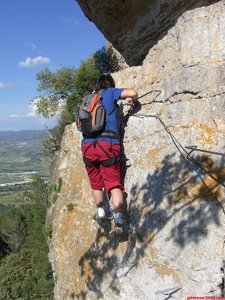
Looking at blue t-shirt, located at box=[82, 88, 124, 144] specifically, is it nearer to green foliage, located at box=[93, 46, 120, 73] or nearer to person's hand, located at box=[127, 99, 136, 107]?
person's hand, located at box=[127, 99, 136, 107]

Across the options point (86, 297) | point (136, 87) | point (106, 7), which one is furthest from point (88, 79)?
point (86, 297)

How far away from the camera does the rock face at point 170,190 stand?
214 inches

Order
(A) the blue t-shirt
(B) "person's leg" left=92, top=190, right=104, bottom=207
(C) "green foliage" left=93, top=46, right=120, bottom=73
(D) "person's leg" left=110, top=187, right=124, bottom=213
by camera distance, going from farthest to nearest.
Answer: (C) "green foliage" left=93, top=46, right=120, bottom=73, (B) "person's leg" left=92, top=190, right=104, bottom=207, (A) the blue t-shirt, (D) "person's leg" left=110, top=187, right=124, bottom=213

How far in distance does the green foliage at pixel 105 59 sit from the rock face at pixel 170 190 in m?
21.3

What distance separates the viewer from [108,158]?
660 cm

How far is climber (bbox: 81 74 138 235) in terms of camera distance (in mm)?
6582

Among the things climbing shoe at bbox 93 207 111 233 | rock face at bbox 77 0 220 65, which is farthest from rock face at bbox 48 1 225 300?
rock face at bbox 77 0 220 65

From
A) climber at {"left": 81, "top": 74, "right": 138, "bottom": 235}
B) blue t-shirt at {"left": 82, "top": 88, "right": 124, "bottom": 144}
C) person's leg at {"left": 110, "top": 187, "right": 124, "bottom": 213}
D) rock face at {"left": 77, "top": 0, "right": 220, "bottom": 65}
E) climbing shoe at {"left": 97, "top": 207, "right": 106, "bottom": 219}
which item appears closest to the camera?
person's leg at {"left": 110, "top": 187, "right": 124, "bottom": 213}

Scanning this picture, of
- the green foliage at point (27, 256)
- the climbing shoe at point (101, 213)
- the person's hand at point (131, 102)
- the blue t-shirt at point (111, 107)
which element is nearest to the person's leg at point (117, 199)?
the climbing shoe at point (101, 213)

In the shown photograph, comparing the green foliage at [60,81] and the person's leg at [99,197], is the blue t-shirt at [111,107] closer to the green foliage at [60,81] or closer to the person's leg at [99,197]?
the person's leg at [99,197]

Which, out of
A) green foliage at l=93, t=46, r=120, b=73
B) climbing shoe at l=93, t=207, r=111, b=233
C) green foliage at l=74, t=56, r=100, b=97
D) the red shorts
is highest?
green foliage at l=93, t=46, r=120, b=73

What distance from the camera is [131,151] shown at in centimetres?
717

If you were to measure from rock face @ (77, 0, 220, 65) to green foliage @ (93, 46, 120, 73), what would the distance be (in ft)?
49.6

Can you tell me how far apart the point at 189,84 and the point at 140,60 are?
238 inches
